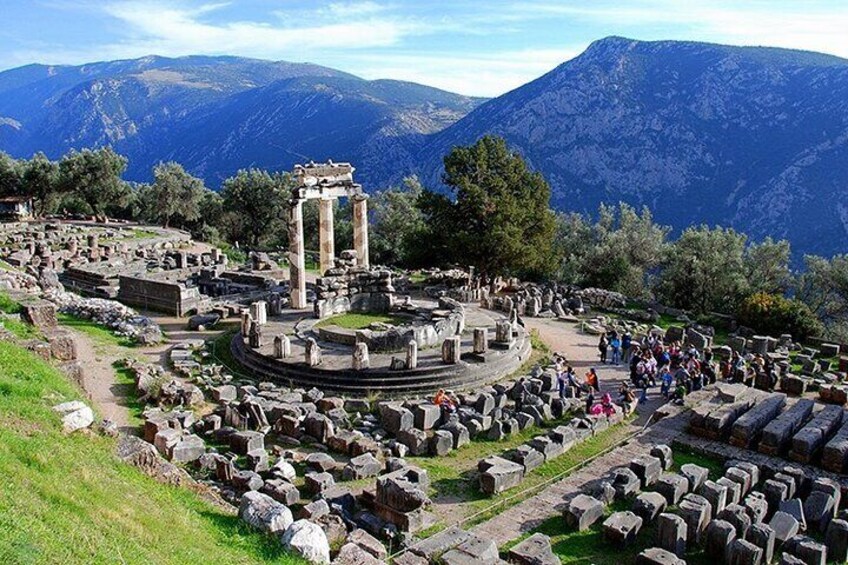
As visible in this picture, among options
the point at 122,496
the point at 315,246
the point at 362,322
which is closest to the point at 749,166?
the point at 315,246

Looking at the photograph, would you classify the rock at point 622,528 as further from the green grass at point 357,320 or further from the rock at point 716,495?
the green grass at point 357,320

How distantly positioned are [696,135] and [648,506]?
11084 cm

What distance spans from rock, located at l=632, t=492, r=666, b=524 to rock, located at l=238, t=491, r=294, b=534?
27.5 feet

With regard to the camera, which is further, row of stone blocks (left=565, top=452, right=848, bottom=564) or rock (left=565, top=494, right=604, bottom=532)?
rock (left=565, top=494, right=604, bottom=532)

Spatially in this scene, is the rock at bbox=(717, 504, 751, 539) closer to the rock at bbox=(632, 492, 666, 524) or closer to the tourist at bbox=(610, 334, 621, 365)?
the rock at bbox=(632, 492, 666, 524)

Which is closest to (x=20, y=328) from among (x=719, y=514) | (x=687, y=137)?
(x=719, y=514)

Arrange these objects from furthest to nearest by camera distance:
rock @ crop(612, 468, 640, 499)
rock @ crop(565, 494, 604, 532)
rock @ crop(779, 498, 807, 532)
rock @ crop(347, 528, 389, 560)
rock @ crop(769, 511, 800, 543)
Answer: rock @ crop(612, 468, 640, 499), rock @ crop(779, 498, 807, 532), rock @ crop(565, 494, 604, 532), rock @ crop(769, 511, 800, 543), rock @ crop(347, 528, 389, 560)

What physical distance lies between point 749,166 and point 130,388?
105 metres

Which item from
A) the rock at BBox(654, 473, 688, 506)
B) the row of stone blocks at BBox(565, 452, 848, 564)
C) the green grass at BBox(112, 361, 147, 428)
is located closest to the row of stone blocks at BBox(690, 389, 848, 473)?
the row of stone blocks at BBox(565, 452, 848, 564)

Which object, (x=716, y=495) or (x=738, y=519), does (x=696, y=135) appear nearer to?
(x=716, y=495)

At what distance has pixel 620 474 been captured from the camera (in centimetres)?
1777

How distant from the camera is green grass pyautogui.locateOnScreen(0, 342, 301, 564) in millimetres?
8461

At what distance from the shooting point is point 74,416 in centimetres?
1362

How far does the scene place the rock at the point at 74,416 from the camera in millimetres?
13350
